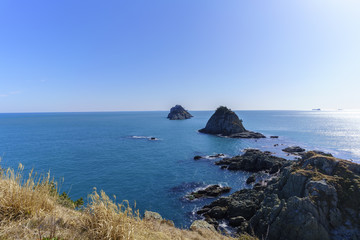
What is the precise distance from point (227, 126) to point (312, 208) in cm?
7916

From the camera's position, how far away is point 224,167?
43.0m

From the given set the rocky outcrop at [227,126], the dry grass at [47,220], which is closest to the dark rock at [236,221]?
the dry grass at [47,220]

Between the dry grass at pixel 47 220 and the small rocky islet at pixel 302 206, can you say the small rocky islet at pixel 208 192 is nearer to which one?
the small rocky islet at pixel 302 206

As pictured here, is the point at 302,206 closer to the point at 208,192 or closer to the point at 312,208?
the point at 312,208

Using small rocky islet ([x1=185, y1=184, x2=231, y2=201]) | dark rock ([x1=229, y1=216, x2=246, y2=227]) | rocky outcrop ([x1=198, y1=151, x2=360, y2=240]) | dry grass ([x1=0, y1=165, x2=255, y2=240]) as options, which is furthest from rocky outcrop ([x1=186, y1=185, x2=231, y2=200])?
dry grass ([x1=0, y1=165, x2=255, y2=240])

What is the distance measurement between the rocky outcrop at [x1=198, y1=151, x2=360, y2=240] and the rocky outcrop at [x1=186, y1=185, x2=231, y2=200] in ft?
17.7

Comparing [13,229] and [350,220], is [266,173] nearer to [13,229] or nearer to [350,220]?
[350,220]

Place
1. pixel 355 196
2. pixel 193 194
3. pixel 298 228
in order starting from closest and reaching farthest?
pixel 298 228 < pixel 355 196 < pixel 193 194

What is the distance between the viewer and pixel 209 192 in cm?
2948

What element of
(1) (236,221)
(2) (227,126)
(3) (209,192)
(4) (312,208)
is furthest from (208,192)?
(2) (227,126)

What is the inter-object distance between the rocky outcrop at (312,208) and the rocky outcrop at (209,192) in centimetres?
540

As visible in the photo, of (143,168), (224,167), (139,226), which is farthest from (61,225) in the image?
(224,167)

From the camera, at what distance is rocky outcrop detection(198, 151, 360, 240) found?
1521 centimetres

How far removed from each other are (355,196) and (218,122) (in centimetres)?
8188
